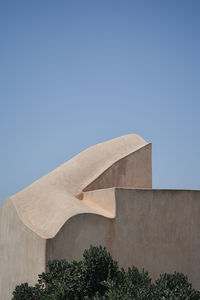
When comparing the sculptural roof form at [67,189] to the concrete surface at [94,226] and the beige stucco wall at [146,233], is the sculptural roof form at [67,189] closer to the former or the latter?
the concrete surface at [94,226]

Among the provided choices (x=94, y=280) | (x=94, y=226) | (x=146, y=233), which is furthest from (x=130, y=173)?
(x=94, y=280)

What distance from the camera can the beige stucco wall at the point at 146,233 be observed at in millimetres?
11695

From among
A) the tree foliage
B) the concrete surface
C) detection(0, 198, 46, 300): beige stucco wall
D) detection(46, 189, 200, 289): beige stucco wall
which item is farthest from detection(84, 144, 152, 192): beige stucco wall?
the tree foliage

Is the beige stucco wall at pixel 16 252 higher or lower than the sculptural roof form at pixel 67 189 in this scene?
lower

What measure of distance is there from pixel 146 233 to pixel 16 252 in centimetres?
403

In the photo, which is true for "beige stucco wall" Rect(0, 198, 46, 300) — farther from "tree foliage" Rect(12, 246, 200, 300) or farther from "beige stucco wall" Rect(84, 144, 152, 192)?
"beige stucco wall" Rect(84, 144, 152, 192)

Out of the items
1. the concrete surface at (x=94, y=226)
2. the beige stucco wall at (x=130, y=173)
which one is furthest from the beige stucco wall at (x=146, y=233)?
the beige stucco wall at (x=130, y=173)

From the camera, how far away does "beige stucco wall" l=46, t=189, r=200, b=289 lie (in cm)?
1170

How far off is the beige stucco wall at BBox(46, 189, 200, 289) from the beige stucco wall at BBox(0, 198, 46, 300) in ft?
2.22

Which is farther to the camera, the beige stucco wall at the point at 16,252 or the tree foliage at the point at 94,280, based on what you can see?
the beige stucco wall at the point at 16,252

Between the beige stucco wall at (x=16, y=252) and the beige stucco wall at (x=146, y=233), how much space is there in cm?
68

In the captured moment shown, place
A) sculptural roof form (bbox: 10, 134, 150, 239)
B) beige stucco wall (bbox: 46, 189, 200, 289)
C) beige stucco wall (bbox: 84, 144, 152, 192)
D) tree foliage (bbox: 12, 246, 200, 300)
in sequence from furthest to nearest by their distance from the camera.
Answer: beige stucco wall (bbox: 84, 144, 152, 192)
sculptural roof form (bbox: 10, 134, 150, 239)
beige stucco wall (bbox: 46, 189, 200, 289)
tree foliage (bbox: 12, 246, 200, 300)

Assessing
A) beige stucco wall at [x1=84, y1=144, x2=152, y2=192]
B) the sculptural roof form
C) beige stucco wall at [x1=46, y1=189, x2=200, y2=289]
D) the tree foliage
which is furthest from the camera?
beige stucco wall at [x1=84, y1=144, x2=152, y2=192]

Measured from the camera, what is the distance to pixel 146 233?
12406 millimetres
